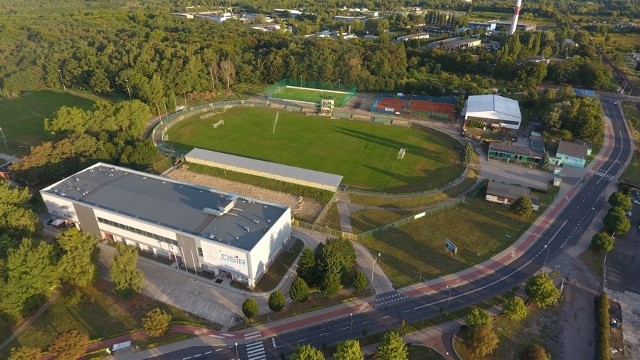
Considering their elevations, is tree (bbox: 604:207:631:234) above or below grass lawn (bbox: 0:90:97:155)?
below

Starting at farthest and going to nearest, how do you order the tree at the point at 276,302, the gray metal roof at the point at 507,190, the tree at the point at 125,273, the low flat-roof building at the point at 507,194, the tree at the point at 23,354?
the gray metal roof at the point at 507,190 < the low flat-roof building at the point at 507,194 < the tree at the point at 125,273 < the tree at the point at 276,302 < the tree at the point at 23,354

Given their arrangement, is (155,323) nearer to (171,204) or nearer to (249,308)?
(249,308)

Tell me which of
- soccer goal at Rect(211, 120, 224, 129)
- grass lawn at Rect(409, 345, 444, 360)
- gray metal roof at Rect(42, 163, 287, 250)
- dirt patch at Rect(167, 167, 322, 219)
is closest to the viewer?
grass lawn at Rect(409, 345, 444, 360)

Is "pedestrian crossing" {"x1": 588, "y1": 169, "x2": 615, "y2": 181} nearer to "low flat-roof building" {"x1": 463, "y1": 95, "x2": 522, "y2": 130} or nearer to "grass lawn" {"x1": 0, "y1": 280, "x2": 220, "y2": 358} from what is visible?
"low flat-roof building" {"x1": 463, "y1": 95, "x2": 522, "y2": 130}

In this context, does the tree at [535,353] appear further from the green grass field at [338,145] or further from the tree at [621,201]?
the tree at [621,201]

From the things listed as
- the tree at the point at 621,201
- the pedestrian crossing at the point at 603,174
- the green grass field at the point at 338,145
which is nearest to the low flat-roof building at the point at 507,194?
the green grass field at the point at 338,145

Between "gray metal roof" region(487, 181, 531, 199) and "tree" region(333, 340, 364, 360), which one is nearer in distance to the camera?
"tree" region(333, 340, 364, 360)

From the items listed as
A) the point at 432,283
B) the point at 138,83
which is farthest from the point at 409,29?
the point at 432,283

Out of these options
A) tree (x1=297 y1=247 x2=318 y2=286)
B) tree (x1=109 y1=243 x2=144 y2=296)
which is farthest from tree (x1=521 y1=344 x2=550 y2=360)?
tree (x1=109 y1=243 x2=144 y2=296)
